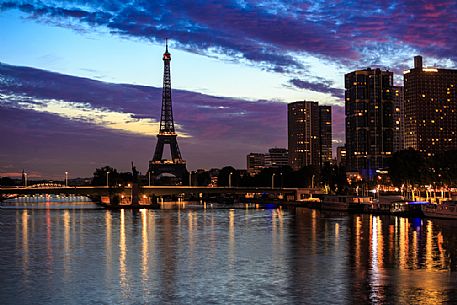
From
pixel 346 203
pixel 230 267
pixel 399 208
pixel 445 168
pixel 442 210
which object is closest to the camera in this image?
pixel 230 267

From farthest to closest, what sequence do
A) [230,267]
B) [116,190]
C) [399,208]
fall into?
[116,190] < [399,208] < [230,267]

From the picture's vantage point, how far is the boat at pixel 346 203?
5241 inches

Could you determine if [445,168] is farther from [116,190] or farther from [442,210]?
[116,190]

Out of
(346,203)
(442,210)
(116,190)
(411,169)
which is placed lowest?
(346,203)

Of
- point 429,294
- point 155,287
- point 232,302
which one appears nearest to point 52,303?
point 155,287

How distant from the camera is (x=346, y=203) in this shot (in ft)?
461

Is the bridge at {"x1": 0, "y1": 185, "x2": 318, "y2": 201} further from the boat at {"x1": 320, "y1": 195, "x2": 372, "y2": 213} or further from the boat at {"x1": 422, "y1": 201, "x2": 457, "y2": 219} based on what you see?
the boat at {"x1": 422, "y1": 201, "x2": 457, "y2": 219}

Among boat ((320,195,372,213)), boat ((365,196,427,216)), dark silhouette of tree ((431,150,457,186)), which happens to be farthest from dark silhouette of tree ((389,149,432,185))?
boat ((365,196,427,216))

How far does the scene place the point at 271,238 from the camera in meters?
68.8

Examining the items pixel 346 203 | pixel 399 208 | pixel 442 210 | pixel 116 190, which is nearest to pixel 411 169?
pixel 346 203

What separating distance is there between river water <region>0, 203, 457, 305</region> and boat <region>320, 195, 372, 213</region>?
185 feet

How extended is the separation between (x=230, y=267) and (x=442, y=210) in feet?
206

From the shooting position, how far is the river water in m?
34.6

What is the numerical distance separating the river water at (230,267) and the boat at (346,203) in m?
56.4
